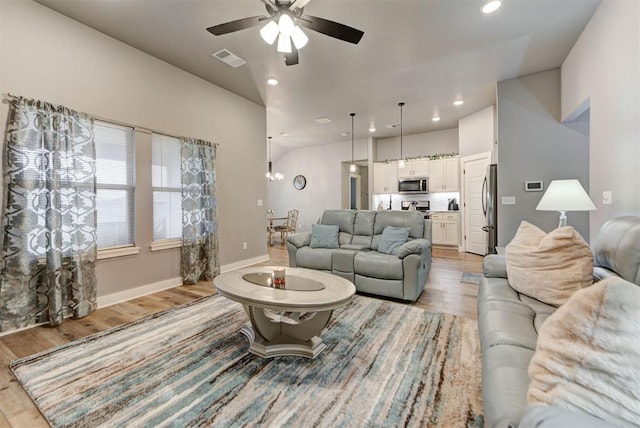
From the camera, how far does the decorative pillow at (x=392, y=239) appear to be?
11.5 feet

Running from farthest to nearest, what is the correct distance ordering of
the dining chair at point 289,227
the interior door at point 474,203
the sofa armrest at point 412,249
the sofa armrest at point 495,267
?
the dining chair at point 289,227
the interior door at point 474,203
the sofa armrest at point 412,249
the sofa armrest at point 495,267

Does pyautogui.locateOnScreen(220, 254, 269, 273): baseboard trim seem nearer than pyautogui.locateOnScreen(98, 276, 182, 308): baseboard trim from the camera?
No

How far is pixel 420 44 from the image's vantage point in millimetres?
3211

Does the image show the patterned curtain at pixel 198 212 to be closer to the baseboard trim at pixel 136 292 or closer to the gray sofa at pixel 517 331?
the baseboard trim at pixel 136 292

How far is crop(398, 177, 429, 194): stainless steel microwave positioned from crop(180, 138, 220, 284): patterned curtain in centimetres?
481

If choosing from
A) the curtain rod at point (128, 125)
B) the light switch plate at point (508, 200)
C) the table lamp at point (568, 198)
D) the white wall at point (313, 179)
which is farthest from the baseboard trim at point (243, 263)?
the table lamp at point (568, 198)

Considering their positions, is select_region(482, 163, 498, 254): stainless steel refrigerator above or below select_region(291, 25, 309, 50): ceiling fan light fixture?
below

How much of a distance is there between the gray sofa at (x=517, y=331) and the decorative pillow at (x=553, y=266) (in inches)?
3.2

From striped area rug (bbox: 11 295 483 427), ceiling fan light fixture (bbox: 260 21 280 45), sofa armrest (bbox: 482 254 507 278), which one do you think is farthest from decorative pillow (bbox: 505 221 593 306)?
ceiling fan light fixture (bbox: 260 21 280 45)

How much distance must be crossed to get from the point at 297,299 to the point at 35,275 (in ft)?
8.37

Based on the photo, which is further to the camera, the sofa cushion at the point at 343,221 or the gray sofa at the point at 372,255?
the sofa cushion at the point at 343,221

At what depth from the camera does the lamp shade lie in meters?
2.63

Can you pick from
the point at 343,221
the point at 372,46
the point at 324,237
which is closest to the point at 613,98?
the point at 372,46

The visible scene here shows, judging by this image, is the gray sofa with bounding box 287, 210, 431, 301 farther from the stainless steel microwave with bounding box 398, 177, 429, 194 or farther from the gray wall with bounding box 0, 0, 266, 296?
the stainless steel microwave with bounding box 398, 177, 429, 194
